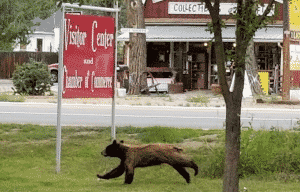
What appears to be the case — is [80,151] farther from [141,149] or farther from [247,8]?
[247,8]

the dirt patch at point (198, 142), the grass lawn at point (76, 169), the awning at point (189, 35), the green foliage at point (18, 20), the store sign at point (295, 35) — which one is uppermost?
the awning at point (189, 35)

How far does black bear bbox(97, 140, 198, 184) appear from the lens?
620cm

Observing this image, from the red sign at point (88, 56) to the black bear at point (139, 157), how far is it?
1.66m

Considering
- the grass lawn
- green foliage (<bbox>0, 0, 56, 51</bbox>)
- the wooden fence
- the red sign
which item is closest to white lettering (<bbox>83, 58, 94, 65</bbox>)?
the red sign

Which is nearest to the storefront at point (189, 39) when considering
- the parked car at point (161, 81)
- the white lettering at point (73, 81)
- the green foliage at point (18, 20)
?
the parked car at point (161, 81)

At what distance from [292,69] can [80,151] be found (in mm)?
12864

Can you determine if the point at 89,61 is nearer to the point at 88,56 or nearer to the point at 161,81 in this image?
the point at 88,56

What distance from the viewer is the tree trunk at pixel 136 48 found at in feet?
74.2

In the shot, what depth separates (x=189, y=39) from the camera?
25.5 m

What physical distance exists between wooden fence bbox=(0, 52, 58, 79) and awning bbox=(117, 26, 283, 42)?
16.4m

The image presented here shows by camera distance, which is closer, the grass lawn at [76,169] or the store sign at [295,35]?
the grass lawn at [76,169]

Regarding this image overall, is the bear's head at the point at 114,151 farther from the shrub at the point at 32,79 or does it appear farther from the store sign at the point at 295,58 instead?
the shrub at the point at 32,79

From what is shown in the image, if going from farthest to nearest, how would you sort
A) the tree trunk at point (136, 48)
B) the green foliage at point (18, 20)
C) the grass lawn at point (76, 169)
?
the tree trunk at point (136, 48) < the green foliage at point (18, 20) < the grass lawn at point (76, 169)

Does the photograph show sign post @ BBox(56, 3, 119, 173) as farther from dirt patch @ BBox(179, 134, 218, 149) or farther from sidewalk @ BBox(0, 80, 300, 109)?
sidewalk @ BBox(0, 80, 300, 109)
